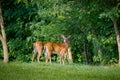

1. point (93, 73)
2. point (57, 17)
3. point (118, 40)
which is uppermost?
point (57, 17)

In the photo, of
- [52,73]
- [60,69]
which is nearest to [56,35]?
[60,69]

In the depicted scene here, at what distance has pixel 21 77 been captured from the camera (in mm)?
13797

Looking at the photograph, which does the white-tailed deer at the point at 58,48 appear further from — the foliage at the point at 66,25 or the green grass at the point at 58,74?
the green grass at the point at 58,74

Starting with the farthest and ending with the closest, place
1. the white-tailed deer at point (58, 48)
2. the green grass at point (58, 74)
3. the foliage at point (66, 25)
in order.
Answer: the white-tailed deer at point (58, 48)
the foliage at point (66, 25)
the green grass at point (58, 74)

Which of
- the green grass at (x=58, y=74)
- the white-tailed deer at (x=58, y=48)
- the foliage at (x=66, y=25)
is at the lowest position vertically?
the green grass at (x=58, y=74)

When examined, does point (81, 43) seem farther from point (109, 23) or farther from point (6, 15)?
Result: point (6, 15)

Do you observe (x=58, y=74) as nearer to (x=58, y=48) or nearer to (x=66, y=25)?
(x=58, y=48)

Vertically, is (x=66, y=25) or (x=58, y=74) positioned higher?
(x=66, y=25)

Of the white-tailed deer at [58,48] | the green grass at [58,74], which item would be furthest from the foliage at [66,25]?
the green grass at [58,74]

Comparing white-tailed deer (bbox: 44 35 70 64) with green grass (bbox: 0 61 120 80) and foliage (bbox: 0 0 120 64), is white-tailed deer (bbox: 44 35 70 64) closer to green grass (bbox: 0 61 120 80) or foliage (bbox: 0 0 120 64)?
foliage (bbox: 0 0 120 64)

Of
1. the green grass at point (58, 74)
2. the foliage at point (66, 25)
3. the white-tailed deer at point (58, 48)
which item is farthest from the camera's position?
the white-tailed deer at point (58, 48)

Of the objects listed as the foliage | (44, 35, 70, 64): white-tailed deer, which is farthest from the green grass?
(44, 35, 70, 64): white-tailed deer

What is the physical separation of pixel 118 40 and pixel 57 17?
13.4 ft

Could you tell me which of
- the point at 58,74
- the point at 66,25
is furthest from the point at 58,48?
the point at 58,74
